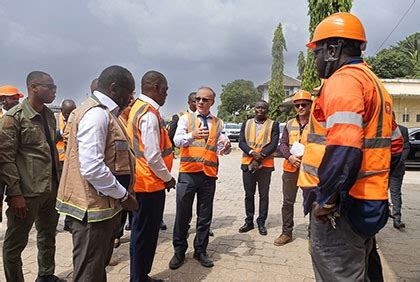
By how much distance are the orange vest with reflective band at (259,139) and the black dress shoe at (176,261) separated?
197 cm

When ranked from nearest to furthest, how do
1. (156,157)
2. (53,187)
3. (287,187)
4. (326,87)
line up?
(326,87)
(156,157)
(53,187)
(287,187)

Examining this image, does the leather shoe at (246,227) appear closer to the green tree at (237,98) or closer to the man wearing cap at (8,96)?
the man wearing cap at (8,96)

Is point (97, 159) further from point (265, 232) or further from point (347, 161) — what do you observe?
point (265, 232)

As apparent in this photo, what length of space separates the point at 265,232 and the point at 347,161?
354 centimetres

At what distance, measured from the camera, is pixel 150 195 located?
328cm

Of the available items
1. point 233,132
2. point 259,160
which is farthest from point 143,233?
point 233,132

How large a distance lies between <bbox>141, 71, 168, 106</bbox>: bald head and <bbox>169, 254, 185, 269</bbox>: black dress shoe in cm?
187

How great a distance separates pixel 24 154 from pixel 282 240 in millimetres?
3469

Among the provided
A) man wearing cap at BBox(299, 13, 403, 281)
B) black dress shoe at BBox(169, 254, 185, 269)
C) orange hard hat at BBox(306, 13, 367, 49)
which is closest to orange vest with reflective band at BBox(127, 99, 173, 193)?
black dress shoe at BBox(169, 254, 185, 269)

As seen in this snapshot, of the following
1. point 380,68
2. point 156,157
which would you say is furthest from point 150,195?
point 380,68

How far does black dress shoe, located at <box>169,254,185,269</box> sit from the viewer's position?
12.9ft

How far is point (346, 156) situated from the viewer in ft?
6.16

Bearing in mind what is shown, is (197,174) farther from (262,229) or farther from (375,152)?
(375,152)

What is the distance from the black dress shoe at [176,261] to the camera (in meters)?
3.92
